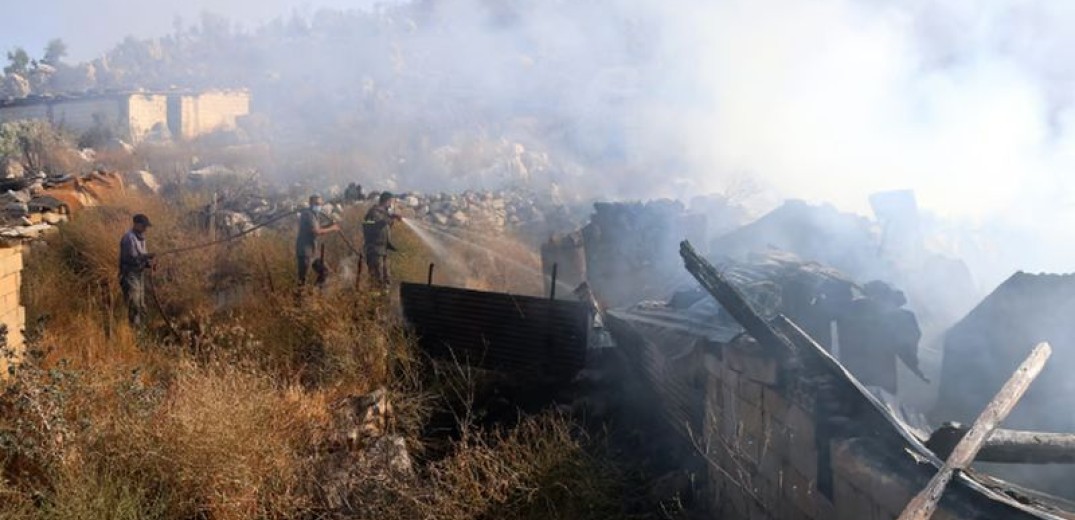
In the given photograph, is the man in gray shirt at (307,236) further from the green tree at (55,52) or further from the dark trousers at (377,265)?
the green tree at (55,52)

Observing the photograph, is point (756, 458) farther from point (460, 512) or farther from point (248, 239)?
point (248, 239)

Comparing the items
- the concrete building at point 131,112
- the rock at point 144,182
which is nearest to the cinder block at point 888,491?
the rock at point 144,182

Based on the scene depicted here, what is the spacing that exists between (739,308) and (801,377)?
0.46m

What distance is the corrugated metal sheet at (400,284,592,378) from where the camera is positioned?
22.4 feet

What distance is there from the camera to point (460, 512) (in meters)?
4.25

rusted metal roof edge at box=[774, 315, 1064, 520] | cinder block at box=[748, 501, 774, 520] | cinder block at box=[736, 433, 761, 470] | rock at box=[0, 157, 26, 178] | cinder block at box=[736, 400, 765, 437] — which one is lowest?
rock at box=[0, 157, 26, 178]

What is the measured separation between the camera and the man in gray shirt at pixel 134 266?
785cm

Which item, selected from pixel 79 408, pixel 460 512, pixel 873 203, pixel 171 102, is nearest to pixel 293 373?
pixel 79 408

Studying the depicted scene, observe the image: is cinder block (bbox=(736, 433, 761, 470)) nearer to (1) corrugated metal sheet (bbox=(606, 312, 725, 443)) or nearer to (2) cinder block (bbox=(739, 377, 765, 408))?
(2) cinder block (bbox=(739, 377, 765, 408))

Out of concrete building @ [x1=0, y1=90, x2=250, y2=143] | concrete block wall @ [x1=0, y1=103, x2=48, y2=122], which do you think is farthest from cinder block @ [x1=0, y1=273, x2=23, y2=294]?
concrete block wall @ [x1=0, y1=103, x2=48, y2=122]

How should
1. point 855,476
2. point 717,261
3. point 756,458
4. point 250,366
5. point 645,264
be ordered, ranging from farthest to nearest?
point 645,264
point 717,261
point 250,366
point 756,458
point 855,476

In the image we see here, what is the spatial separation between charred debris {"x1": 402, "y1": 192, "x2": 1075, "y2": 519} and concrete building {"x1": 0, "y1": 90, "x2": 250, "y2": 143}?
21.4 metres

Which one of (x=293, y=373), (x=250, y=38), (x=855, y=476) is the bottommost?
(x=293, y=373)

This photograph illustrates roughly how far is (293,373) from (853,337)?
4.48 metres
